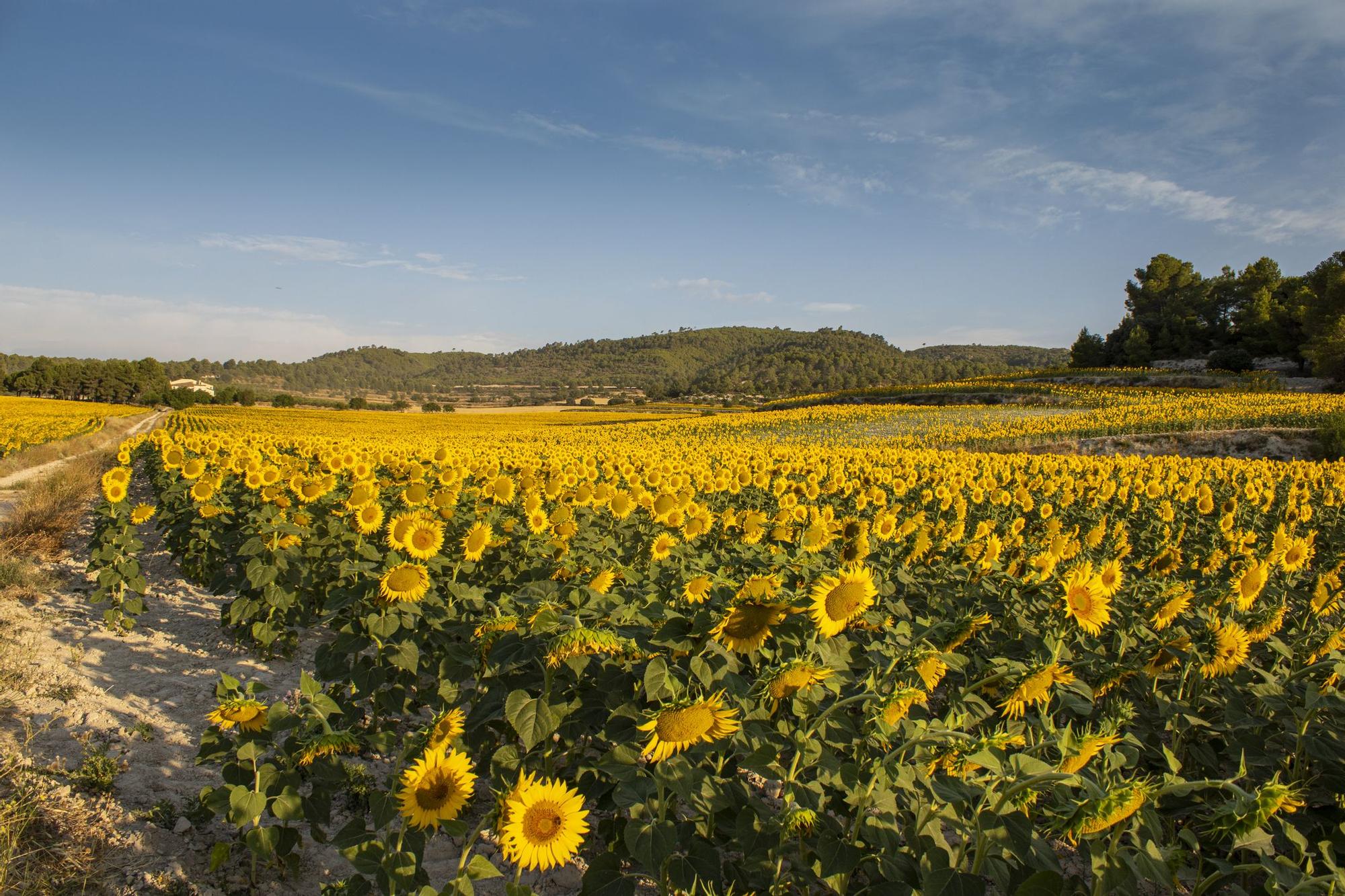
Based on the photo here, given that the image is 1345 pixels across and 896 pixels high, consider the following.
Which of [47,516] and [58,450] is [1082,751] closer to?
[47,516]

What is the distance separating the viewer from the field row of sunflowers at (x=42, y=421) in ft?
87.6

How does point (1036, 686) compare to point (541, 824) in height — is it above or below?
above

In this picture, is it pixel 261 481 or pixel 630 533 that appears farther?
pixel 261 481

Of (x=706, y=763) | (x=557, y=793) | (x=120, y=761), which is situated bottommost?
(x=120, y=761)

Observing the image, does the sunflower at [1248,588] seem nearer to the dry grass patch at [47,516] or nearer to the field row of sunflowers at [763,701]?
the field row of sunflowers at [763,701]

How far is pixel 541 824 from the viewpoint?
2166 mm

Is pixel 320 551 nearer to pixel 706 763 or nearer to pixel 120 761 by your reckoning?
pixel 120 761

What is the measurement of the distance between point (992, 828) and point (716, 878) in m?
1.02

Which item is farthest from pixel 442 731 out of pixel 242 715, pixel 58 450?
pixel 58 450

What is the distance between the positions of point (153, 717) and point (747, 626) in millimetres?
4972

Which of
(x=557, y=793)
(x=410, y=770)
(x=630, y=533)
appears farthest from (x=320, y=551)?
(x=557, y=793)

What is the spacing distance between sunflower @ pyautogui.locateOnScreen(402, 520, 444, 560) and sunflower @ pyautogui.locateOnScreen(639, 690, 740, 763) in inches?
92.5

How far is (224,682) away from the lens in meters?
2.60

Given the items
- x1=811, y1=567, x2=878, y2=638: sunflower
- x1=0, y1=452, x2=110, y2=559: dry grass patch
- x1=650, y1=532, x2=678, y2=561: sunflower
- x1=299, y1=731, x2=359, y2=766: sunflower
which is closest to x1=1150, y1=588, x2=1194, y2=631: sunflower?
x1=811, y1=567, x2=878, y2=638: sunflower
